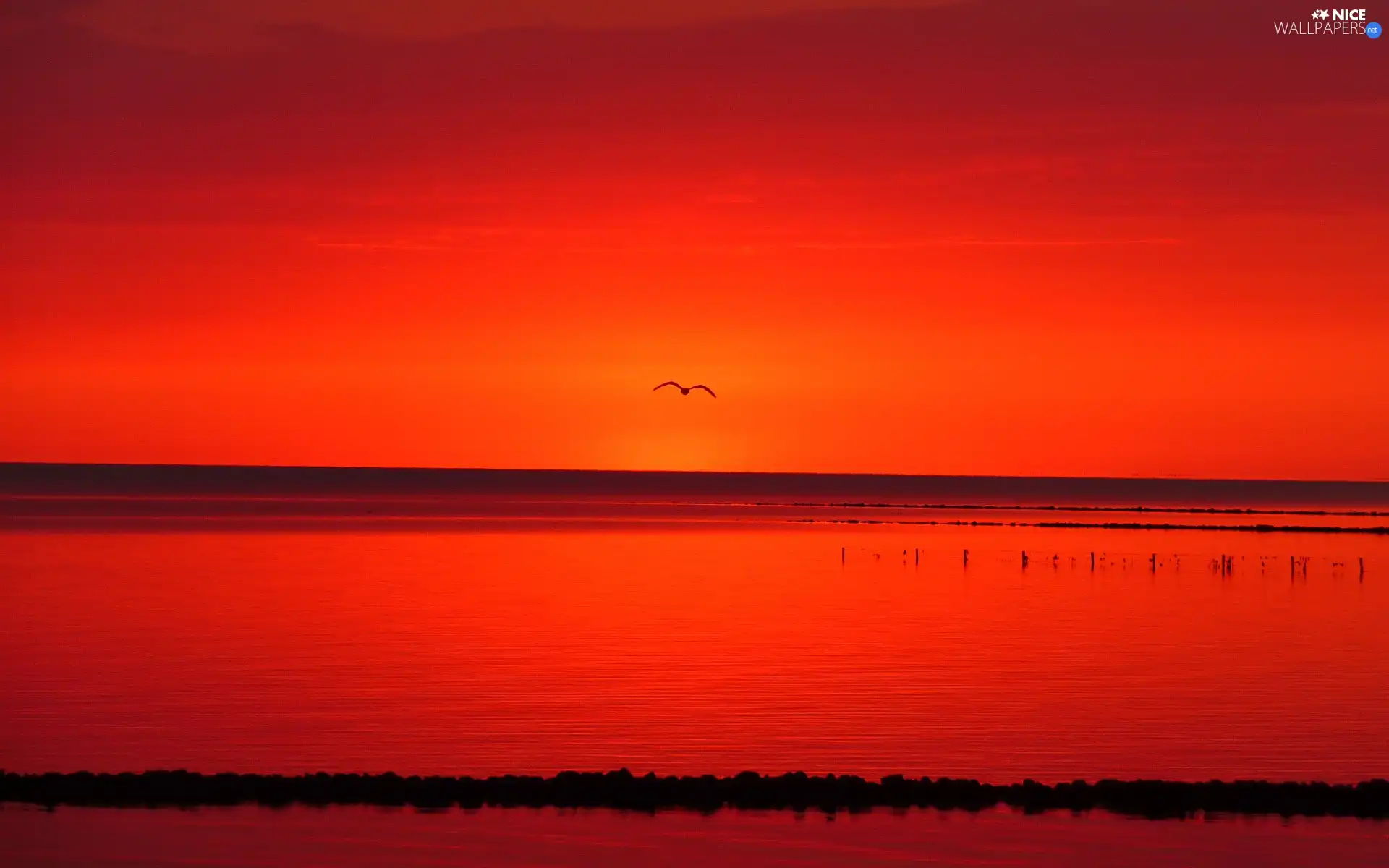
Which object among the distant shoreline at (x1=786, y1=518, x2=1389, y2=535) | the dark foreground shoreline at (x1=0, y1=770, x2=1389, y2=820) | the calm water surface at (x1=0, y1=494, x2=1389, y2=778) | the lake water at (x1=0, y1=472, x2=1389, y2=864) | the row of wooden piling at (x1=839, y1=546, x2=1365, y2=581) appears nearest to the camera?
the lake water at (x1=0, y1=472, x2=1389, y2=864)

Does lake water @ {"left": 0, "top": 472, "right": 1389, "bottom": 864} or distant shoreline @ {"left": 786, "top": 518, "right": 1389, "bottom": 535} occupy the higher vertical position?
distant shoreline @ {"left": 786, "top": 518, "right": 1389, "bottom": 535}

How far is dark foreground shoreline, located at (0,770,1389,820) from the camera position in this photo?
2117 centimetres

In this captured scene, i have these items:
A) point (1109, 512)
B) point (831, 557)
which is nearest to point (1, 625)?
point (831, 557)

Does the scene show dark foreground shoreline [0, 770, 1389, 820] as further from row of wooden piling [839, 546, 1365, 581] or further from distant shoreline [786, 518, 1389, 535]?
distant shoreline [786, 518, 1389, 535]

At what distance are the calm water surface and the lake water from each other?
11cm

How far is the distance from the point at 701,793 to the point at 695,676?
10.3m

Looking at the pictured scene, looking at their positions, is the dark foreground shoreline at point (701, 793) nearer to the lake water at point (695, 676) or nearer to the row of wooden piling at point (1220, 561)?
the lake water at point (695, 676)

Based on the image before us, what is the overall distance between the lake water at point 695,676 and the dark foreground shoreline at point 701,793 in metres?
0.43

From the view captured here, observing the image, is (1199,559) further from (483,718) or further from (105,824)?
(105,824)

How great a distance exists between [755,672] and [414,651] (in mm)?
7784

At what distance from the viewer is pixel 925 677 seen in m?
31.8

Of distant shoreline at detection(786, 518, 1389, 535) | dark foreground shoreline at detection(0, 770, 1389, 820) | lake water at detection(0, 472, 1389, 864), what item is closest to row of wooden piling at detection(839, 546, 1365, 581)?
lake water at detection(0, 472, 1389, 864)

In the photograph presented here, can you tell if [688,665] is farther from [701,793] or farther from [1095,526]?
[1095,526]

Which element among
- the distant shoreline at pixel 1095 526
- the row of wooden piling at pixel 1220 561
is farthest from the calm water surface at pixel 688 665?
the distant shoreline at pixel 1095 526
